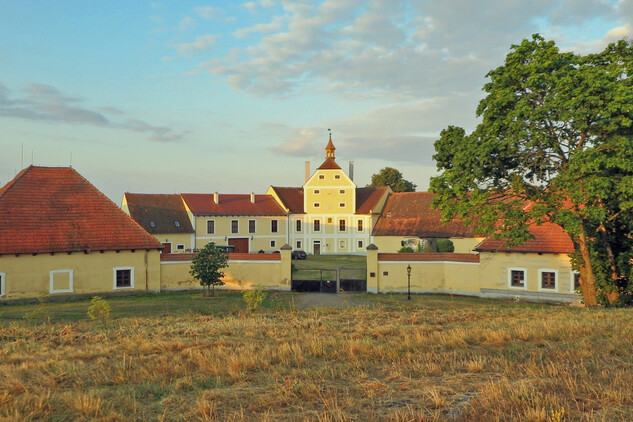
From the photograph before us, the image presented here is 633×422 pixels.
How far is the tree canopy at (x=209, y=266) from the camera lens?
2600 centimetres

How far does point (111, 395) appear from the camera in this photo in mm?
7066

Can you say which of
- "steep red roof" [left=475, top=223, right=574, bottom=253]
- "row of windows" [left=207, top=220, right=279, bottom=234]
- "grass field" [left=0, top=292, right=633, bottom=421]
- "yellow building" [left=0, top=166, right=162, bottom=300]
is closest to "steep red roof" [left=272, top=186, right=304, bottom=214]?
"row of windows" [left=207, top=220, right=279, bottom=234]

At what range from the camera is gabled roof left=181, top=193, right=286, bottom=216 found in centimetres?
4856

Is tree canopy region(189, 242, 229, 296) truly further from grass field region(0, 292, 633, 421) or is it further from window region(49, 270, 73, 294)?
grass field region(0, 292, 633, 421)

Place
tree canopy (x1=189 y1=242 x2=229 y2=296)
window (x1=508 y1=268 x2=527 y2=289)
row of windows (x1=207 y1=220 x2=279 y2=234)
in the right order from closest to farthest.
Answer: tree canopy (x1=189 y1=242 x2=229 y2=296)
window (x1=508 y1=268 x2=527 y2=289)
row of windows (x1=207 y1=220 x2=279 y2=234)

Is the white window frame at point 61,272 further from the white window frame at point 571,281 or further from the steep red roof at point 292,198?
the steep red roof at point 292,198

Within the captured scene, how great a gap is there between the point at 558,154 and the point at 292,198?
124 feet

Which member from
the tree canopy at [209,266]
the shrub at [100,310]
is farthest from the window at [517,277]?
the shrub at [100,310]

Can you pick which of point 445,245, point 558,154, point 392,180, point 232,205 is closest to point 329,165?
point 232,205

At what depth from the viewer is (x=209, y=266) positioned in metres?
26.0

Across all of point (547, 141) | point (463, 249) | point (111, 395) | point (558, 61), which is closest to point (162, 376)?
point (111, 395)

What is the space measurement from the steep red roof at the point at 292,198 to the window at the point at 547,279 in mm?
31205

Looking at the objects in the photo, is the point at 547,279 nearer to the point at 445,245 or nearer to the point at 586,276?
the point at 586,276

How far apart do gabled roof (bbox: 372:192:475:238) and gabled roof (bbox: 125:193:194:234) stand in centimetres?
1911
